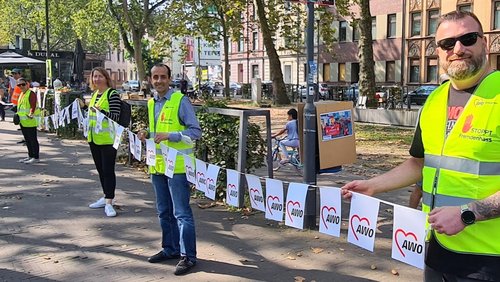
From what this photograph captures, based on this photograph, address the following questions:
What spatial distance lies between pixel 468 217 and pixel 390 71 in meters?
45.9

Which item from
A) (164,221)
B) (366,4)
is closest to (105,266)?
(164,221)

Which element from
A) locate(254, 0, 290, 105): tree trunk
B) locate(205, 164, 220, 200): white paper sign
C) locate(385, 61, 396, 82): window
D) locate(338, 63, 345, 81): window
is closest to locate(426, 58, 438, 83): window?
locate(385, 61, 396, 82): window

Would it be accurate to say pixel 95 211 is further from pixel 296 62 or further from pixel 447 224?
pixel 296 62

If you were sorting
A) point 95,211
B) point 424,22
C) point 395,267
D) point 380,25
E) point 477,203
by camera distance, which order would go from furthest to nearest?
point 380,25
point 424,22
point 95,211
point 395,267
point 477,203

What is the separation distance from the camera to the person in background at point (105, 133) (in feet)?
21.0

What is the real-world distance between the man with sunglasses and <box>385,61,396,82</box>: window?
45.0 metres

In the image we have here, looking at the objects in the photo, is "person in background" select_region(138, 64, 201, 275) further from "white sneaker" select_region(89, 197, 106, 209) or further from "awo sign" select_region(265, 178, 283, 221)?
"white sneaker" select_region(89, 197, 106, 209)

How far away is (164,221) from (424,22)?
4141cm

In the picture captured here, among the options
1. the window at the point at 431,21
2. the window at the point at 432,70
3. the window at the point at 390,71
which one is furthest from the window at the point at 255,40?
the window at the point at 432,70

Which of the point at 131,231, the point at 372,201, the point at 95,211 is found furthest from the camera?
the point at 95,211

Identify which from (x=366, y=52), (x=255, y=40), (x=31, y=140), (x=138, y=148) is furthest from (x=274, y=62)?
(x=255, y=40)

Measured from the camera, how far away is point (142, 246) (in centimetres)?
539

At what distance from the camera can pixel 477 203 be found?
A: 2.06m

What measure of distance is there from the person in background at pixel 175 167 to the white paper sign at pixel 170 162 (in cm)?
3
